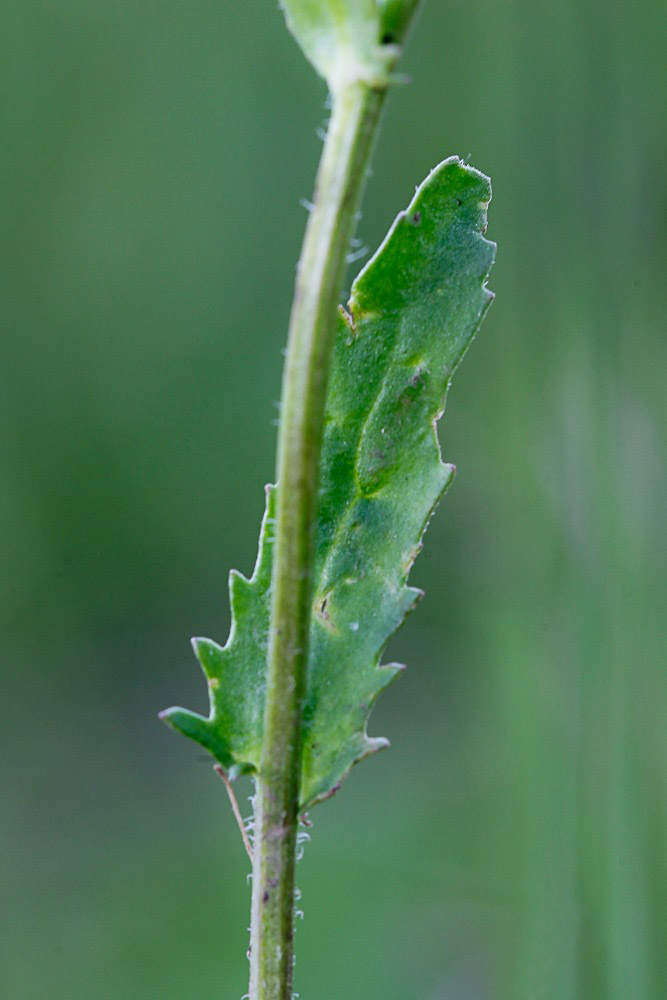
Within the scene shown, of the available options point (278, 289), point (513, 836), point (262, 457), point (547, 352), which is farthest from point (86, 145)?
point (513, 836)

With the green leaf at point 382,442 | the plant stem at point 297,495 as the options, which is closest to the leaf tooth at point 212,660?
the green leaf at point 382,442

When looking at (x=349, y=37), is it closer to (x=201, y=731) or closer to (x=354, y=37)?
(x=354, y=37)

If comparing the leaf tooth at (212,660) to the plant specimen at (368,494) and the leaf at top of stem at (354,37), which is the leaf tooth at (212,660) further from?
the leaf at top of stem at (354,37)

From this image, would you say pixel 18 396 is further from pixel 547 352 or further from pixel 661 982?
pixel 661 982

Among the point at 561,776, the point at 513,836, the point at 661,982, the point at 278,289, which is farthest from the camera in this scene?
the point at 278,289

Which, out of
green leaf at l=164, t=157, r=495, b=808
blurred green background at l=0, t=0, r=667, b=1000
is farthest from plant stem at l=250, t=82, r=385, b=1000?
blurred green background at l=0, t=0, r=667, b=1000
